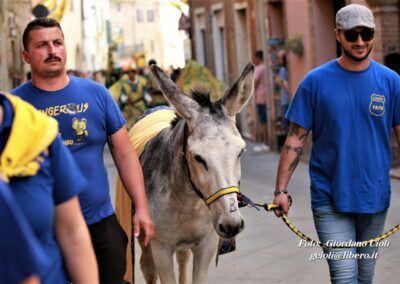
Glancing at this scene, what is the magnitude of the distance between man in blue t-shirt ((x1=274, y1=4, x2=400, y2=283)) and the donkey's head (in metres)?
0.31

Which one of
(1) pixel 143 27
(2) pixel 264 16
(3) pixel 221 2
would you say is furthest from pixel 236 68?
(1) pixel 143 27

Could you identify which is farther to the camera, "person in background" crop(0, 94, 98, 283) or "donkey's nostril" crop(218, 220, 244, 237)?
"donkey's nostril" crop(218, 220, 244, 237)

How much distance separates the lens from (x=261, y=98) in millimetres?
20453

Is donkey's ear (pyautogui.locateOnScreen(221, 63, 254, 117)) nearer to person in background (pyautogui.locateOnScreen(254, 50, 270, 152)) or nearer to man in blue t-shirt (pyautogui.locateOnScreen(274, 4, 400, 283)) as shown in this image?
man in blue t-shirt (pyautogui.locateOnScreen(274, 4, 400, 283))

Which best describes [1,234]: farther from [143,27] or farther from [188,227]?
[143,27]

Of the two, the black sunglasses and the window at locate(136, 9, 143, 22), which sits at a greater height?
the black sunglasses

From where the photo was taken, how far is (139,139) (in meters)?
7.40

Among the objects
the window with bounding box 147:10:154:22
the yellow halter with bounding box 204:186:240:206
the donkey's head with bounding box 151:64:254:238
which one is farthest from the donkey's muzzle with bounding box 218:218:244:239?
the window with bounding box 147:10:154:22

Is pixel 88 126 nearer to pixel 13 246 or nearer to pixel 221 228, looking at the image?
pixel 221 228

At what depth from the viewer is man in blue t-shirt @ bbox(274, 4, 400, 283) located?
17.7 ft

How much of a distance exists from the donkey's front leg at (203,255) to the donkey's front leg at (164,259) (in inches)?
6.0

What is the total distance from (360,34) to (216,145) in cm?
92

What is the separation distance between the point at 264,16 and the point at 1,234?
1790 cm

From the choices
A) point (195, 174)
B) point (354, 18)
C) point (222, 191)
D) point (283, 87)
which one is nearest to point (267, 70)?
point (283, 87)
